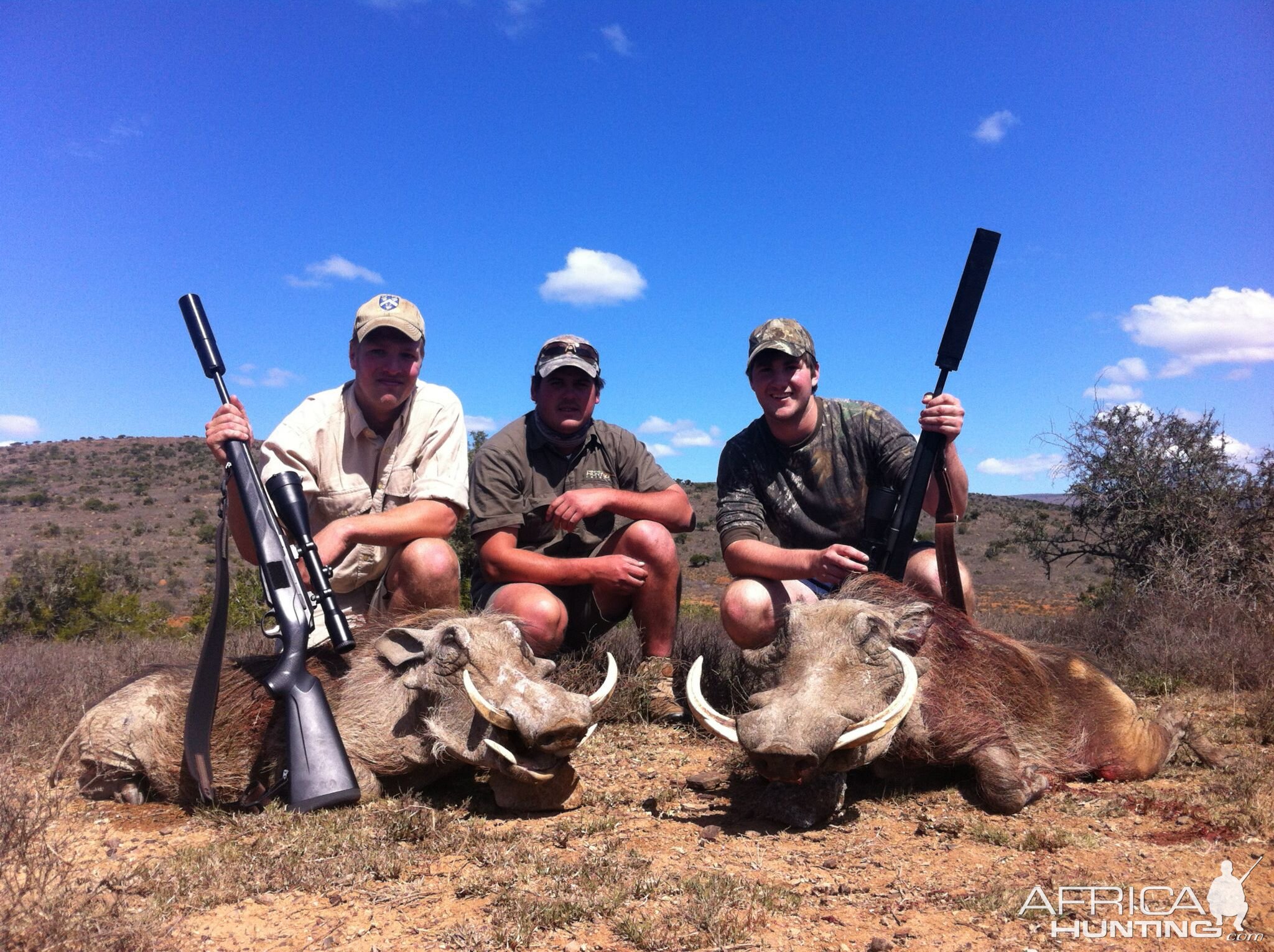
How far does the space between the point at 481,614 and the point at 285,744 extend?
0.92 metres

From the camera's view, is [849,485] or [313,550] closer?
[313,550]

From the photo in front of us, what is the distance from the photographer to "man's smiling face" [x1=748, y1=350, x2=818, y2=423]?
444 centimetres

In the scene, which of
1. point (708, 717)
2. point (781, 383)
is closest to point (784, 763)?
point (708, 717)

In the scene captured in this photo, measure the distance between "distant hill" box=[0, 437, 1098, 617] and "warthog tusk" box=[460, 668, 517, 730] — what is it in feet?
35.8

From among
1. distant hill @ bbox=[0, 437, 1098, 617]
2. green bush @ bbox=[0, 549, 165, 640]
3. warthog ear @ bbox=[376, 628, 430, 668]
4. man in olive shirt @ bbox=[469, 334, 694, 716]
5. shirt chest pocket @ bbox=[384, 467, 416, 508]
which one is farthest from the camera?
distant hill @ bbox=[0, 437, 1098, 617]

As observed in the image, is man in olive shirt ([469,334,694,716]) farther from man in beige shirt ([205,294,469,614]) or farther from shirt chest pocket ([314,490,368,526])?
shirt chest pocket ([314,490,368,526])

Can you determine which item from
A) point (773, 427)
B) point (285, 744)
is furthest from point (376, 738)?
point (773, 427)

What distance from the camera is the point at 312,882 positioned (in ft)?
8.41

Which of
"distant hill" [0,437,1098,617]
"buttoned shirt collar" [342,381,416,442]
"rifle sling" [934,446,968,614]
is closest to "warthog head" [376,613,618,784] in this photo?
"buttoned shirt collar" [342,381,416,442]

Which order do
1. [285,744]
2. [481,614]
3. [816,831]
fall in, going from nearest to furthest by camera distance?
[816,831], [285,744], [481,614]

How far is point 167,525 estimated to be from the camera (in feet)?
90.5

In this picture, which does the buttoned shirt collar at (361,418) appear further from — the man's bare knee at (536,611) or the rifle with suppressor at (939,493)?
the rifle with suppressor at (939,493)

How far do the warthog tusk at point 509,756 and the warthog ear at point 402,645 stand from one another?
2.00ft

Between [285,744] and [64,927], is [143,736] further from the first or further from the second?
[64,927]
